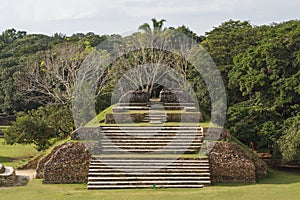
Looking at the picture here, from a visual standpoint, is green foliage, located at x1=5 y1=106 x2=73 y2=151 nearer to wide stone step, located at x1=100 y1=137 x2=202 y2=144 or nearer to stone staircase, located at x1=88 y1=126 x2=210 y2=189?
Answer: stone staircase, located at x1=88 y1=126 x2=210 y2=189

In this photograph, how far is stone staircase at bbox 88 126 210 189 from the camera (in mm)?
13648

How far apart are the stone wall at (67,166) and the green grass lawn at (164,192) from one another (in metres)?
0.35

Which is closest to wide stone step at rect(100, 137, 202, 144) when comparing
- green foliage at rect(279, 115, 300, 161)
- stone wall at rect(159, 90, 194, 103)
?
green foliage at rect(279, 115, 300, 161)

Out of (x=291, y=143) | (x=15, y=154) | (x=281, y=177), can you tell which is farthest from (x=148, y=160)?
(x=15, y=154)

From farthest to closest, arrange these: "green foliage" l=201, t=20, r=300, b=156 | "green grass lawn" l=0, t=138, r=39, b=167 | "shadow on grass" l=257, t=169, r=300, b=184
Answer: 1. "green grass lawn" l=0, t=138, r=39, b=167
2. "green foliage" l=201, t=20, r=300, b=156
3. "shadow on grass" l=257, t=169, r=300, b=184

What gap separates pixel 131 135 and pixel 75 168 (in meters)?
2.65

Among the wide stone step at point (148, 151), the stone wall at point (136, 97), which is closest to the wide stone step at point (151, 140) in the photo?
the wide stone step at point (148, 151)

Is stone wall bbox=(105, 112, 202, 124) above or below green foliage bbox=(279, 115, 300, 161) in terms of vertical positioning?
above

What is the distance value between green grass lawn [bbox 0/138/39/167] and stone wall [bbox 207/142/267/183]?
834 centimetres

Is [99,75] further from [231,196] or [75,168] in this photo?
[231,196]

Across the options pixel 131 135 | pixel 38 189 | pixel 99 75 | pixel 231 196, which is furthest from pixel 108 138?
pixel 99 75

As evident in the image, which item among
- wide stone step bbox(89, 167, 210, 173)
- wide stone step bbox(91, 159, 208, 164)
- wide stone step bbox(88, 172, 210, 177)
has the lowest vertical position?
wide stone step bbox(88, 172, 210, 177)

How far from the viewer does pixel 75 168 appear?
14375 mm

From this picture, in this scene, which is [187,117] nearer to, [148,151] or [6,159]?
[148,151]
